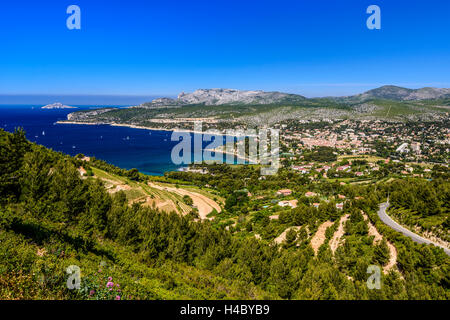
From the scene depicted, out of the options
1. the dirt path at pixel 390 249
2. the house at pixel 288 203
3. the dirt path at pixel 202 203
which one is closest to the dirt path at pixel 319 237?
the dirt path at pixel 390 249

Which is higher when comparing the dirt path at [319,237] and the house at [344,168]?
the house at [344,168]

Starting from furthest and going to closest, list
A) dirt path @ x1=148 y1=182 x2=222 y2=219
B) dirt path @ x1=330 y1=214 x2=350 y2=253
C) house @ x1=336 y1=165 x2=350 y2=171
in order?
house @ x1=336 y1=165 x2=350 y2=171 → dirt path @ x1=148 y1=182 x2=222 y2=219 → dirt path @ x1=330 y1=214 x2=350 y2=253

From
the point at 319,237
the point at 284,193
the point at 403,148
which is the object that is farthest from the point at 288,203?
the point at 403,148

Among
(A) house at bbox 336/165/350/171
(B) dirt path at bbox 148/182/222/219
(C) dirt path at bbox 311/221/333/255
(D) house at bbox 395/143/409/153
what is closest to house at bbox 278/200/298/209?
(B) dirt path at bbox 148/182/222/219

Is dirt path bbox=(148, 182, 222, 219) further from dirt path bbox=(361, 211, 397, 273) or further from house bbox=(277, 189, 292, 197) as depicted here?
dirt path bbox=(361, 211, 397, 273)

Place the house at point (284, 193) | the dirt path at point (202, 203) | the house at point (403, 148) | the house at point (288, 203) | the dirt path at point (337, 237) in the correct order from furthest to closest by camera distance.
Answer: the house at point (403, 148)
the house at point (284, 193)
the house at point (288, 203)
the dirt path at point (202, 203)
the dirt path at point (337, 237)

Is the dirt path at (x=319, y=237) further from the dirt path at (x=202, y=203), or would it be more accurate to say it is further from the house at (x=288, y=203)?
the dirt path at (x=202, y=203)

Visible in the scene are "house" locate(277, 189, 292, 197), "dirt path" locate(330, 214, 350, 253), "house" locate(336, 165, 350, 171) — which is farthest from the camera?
"house" locate(336, 165, 350, 171)
